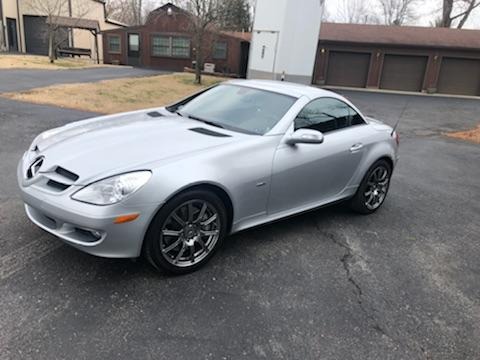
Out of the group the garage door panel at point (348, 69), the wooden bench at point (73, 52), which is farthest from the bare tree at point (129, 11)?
the garage door panel at point (348, 69)

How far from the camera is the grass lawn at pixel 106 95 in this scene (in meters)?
11.4

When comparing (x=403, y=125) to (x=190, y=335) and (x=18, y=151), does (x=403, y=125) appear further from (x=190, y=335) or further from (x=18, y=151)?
(x=190, y=335)

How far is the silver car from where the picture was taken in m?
2.79

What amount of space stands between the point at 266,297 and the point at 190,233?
76cm

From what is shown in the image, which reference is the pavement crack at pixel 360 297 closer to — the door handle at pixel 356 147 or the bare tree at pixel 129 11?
the door handle at pixel 356 147

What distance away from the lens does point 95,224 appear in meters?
2.69

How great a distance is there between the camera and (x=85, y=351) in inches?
92.4

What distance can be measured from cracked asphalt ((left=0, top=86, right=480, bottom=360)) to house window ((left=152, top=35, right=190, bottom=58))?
27.9 metres

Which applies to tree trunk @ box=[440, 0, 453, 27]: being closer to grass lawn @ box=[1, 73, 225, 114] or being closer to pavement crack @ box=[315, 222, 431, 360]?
grass lawn @ box=[1, 73, 225, 114]

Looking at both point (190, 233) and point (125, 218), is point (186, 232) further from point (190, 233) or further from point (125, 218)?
point (125, 218)

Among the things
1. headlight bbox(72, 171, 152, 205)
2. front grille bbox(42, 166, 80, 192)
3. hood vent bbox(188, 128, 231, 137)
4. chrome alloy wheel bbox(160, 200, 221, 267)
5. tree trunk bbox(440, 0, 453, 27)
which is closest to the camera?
headlight bbox(72, 171, 152, 205)

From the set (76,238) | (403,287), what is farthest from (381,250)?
(76,238)

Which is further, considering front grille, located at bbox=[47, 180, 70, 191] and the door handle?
the door handle

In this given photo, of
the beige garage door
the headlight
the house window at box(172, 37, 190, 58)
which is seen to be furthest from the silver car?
the beige garage door
